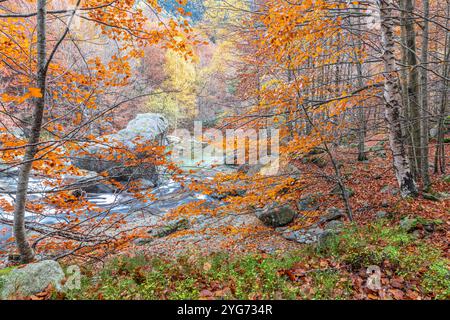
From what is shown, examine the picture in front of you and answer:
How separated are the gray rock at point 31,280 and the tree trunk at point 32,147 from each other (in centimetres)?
79

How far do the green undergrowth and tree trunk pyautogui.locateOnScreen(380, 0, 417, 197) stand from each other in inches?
68.0

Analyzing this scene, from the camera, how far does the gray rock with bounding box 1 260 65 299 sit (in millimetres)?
2629

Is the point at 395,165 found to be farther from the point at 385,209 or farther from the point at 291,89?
the point at 291,89

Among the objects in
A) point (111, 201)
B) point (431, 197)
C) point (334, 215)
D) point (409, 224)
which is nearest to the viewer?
point (409, 224)

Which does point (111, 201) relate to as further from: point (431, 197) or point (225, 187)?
point (431, 197)

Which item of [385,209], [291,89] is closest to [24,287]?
→ [291,89]

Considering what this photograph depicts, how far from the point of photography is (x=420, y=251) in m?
3.59

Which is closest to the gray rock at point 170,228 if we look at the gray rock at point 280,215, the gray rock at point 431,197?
the gray rock at point 280,215

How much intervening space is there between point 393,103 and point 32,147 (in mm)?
6377

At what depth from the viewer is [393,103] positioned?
15.9 ft

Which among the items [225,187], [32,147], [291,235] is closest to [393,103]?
[225,187]

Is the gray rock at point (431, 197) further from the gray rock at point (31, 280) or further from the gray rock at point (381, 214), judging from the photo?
the gray rock at point (31, 280)

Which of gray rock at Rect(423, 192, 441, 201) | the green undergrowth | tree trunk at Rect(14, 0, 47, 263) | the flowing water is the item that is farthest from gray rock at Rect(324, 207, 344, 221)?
tree trunk at Rect(14, 0, 47, 263)
